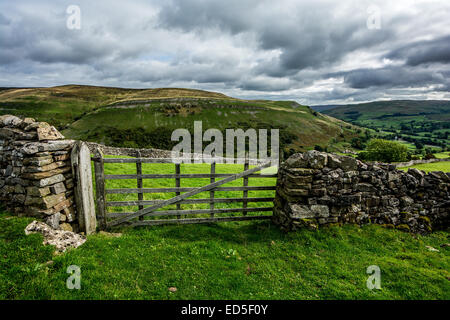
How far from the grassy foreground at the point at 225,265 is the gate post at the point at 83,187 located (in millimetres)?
680

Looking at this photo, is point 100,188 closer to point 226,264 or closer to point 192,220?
point 192,220

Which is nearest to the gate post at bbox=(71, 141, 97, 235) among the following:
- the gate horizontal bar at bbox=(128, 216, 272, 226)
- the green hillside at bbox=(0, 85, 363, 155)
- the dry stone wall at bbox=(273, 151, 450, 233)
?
the gate horizontal bar at bbox=(128, 216, 272, 226)

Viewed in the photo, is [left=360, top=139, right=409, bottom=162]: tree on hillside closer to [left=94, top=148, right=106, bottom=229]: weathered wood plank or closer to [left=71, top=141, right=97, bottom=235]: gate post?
[left=94, top=148, right=106, bottom=229]: weathered wood plank

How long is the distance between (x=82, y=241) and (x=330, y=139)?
129 meters

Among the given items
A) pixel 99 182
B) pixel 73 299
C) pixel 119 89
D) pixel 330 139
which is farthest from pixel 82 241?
pixel 119 89

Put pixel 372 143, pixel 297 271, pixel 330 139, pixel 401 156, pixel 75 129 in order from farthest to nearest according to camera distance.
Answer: pixel 330 139 → pixel 75 129 → pixel 372 143 → pixel 401 156 → pixel 297 271

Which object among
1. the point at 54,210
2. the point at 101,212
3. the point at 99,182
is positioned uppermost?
the point at 99,182

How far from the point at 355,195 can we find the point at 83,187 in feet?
29.1

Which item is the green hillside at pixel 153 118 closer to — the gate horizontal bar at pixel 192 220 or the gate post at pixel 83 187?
the gate horizontal bar at pixel 192 220

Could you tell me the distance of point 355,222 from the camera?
763 centimetres

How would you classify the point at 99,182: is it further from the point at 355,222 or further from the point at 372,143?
the point at 372,143

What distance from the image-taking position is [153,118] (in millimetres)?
117500

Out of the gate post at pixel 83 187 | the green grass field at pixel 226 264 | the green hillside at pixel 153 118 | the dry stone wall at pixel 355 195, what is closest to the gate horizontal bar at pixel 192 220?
the green grass field at pixel 226 264
